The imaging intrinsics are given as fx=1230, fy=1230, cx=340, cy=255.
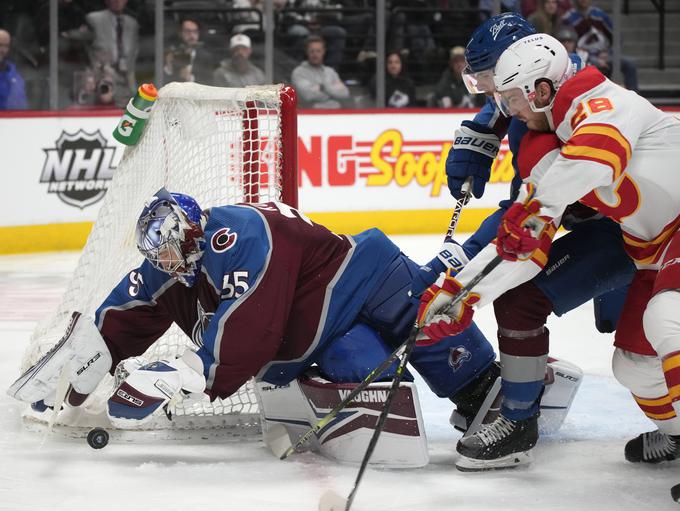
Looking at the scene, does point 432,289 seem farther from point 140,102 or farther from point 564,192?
point 140,102

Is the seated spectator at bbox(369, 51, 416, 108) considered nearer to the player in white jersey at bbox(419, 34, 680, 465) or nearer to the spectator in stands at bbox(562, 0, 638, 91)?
the spectator in stands at bbox(562, 0, 638, 91)

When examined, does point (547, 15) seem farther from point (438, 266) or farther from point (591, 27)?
point (438, 266)

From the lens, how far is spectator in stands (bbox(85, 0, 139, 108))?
24.2 feet

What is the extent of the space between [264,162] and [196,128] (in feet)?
0.90

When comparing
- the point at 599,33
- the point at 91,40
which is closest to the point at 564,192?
the point at 91,40

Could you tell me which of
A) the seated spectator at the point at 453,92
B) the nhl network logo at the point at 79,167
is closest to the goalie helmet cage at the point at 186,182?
the nhl network logo at the point at 79,167

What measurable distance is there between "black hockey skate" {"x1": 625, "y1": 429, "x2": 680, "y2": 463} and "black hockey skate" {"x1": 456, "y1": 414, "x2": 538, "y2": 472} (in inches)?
10.2

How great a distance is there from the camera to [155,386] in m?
2.82

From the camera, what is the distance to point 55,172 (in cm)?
683

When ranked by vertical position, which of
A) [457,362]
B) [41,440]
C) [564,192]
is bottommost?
[41,440]

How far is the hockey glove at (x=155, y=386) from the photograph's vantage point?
2822 mm

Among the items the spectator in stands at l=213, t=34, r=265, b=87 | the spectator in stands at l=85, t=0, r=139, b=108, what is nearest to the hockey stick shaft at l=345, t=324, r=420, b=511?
the spectator in stands at l=85, t=0, r=139, b=108

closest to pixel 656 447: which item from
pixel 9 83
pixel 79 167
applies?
pixel 79 167

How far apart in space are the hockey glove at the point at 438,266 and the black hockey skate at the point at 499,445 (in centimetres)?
38
